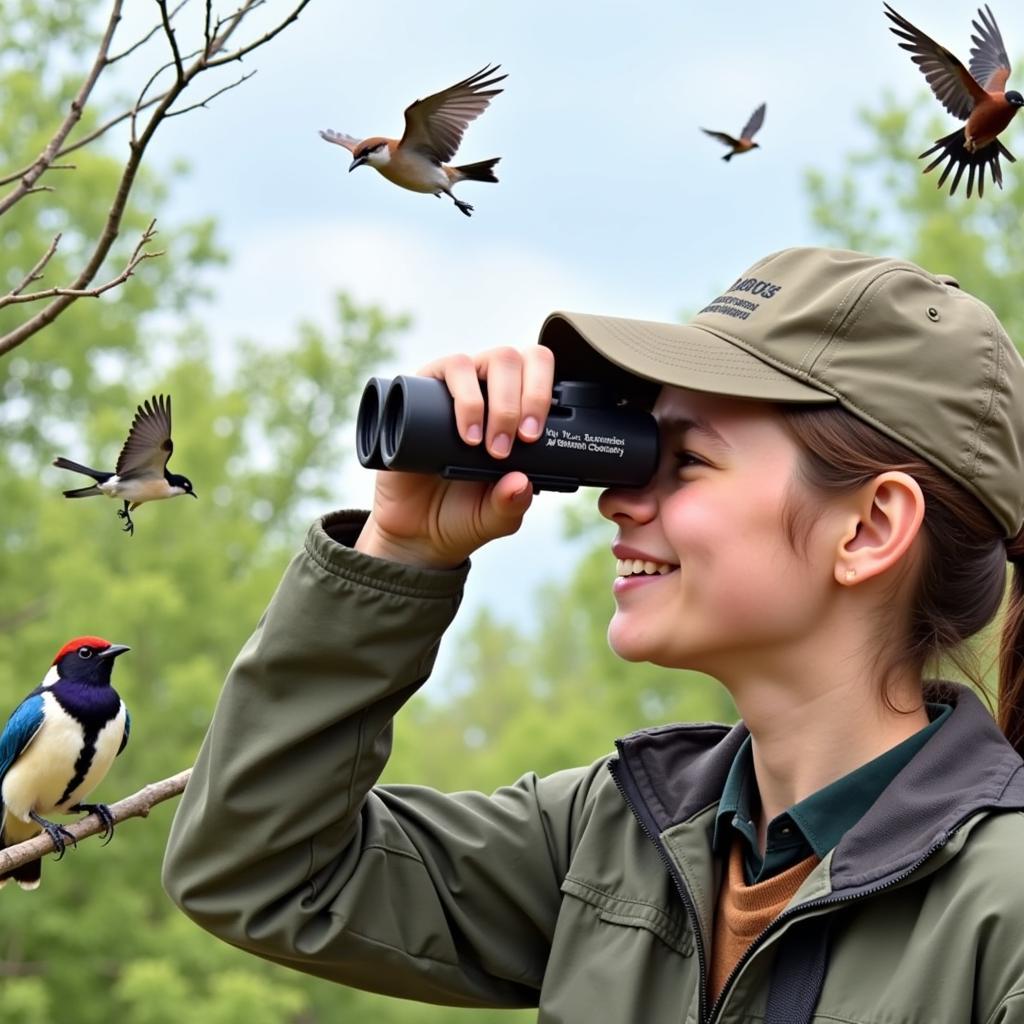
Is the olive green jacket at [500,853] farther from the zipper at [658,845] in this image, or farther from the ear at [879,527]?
the ear at [879,527]

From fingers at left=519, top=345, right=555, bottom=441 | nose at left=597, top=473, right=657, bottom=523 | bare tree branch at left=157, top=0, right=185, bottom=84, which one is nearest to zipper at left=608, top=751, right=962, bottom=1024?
nose at left=597, top=473, right=657, bottom=523

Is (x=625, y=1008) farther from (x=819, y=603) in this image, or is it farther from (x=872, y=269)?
(x=872, y=269)

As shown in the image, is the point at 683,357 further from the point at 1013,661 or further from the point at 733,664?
the point at 1013,661

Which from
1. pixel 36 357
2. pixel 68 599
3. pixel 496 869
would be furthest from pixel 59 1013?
pixel 496 869

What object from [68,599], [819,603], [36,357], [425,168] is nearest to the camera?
[425,168]

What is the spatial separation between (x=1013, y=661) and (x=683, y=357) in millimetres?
575

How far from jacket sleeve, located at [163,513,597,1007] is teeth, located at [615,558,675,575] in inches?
7.6

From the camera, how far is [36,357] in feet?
36.7

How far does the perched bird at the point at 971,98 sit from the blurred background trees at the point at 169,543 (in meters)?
7.99

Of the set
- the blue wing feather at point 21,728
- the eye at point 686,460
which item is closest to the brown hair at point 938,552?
the eye at point 686,460

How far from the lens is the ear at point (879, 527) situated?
168 centimetres

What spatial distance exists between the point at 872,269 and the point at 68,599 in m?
8.99

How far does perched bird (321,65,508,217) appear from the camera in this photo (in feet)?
5.16

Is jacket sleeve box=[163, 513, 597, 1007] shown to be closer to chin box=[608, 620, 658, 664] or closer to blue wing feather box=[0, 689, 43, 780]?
chin box=[608, 620, 658, 664]
